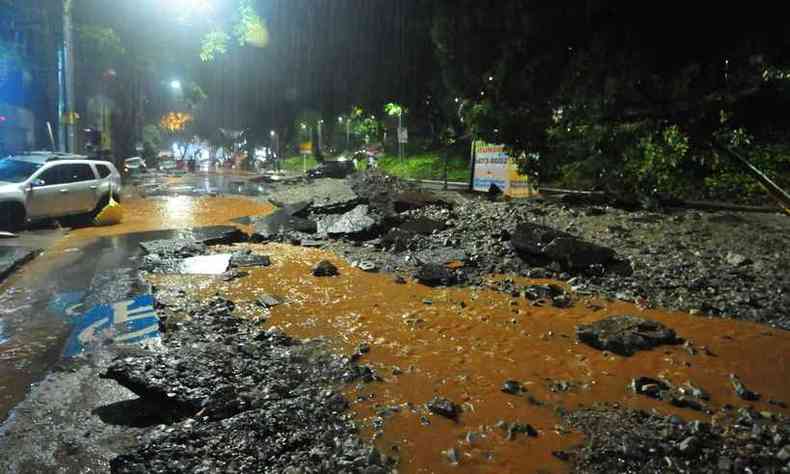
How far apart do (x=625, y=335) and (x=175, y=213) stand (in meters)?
13.8

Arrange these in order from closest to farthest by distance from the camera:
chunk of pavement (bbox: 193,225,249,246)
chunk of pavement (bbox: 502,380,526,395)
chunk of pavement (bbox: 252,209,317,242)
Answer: chunk of pavement (bbox: 502,380,526,395), chunk of pavement (bbox: 193,225,249,246), chunk of pavement (bbox: 252,209,317,242)

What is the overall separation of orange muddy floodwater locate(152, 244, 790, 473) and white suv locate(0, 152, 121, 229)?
634cm

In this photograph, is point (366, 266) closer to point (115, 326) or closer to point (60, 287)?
point (115, 326)

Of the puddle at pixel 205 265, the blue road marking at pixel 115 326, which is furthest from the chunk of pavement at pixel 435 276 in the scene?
the blue road marking at pixel 115 326

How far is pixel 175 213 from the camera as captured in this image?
51.1ft

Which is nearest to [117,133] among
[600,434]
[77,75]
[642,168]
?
[77,75]

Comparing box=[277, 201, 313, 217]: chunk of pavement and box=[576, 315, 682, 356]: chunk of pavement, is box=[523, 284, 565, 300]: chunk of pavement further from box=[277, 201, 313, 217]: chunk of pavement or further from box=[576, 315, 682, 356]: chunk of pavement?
box=[277, 201, 313, 217]: chunk of pavement

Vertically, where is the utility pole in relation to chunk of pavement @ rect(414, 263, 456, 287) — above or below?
above

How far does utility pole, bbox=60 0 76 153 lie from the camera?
17.2m

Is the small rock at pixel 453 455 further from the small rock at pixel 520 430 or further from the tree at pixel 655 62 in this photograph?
the tree at pixel 655 62

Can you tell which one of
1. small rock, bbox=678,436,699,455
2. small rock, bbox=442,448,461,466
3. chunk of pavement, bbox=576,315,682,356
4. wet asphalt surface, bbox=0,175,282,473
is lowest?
wet asphalt surface, bbox=0,175,282,473

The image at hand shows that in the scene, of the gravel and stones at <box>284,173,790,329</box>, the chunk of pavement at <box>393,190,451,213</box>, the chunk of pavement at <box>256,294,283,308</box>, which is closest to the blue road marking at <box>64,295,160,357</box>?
the chunk of pavement at <box>256,294,283,308</box>

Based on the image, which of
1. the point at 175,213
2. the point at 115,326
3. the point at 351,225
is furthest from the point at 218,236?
the point at 175,213

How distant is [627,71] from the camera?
2422 millimetres
